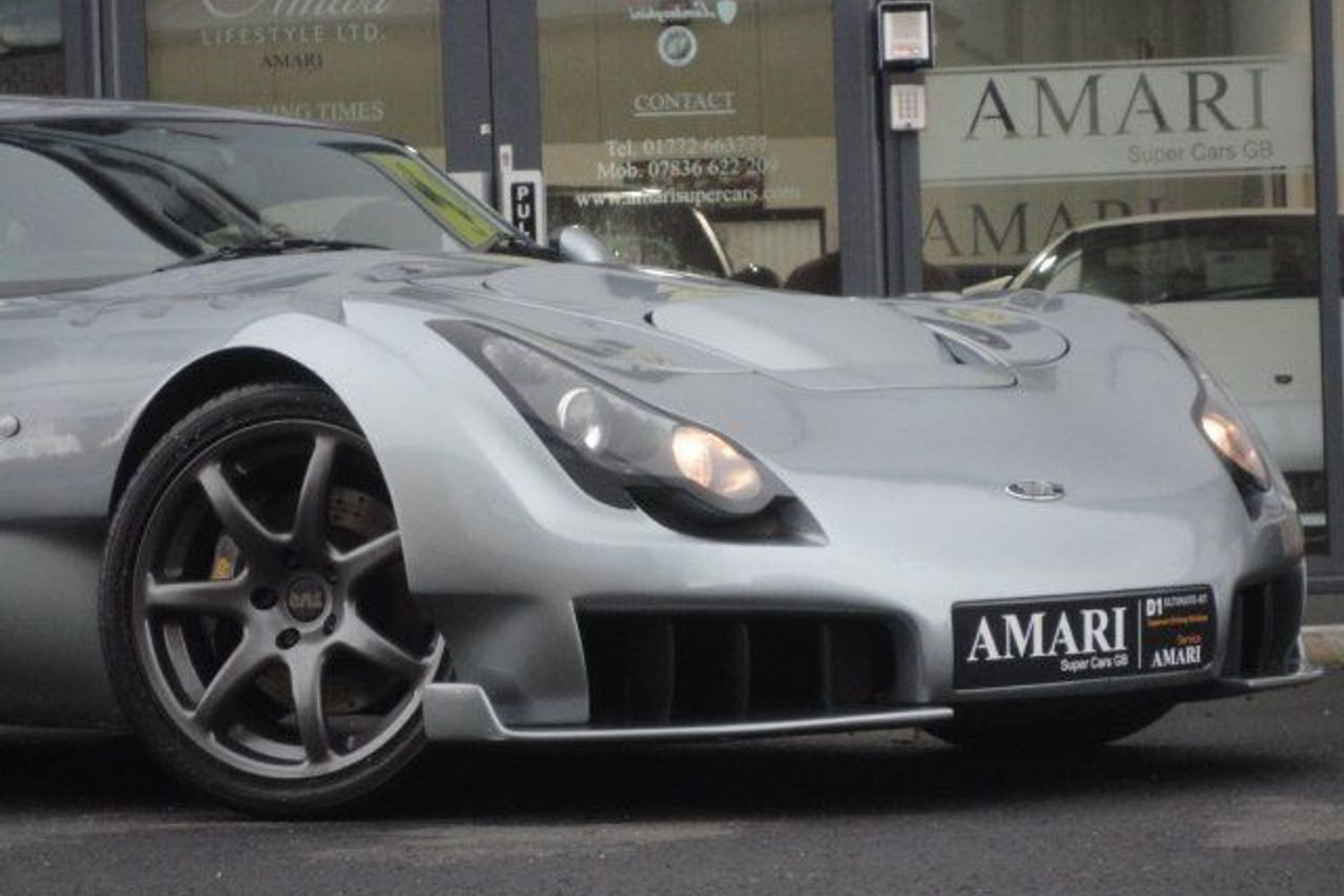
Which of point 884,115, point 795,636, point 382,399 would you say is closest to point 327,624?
point 382,399

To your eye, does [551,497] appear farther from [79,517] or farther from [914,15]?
[914,15]

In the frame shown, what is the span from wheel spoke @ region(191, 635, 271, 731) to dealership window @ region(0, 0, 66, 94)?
6158mm

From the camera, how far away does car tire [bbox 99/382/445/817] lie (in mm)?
5000

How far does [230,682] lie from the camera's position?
507cm

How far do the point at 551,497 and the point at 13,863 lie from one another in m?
0.97

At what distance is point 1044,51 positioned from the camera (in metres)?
10.7

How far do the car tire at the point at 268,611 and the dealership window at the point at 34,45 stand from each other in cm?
597

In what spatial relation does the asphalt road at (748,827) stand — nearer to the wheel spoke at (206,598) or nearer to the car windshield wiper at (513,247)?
the wheel spoke at (206,598)

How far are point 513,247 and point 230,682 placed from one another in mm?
1607

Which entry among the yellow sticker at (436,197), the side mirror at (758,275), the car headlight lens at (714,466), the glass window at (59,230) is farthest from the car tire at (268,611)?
the side mirror at (758,275)

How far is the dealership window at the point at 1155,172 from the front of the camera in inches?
413

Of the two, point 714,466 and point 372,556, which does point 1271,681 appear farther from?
point 372,556

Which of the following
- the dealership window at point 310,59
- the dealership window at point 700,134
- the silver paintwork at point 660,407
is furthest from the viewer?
the dealership window at point 310,59

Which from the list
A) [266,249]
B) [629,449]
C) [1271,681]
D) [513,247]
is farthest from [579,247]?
[1271,681]
